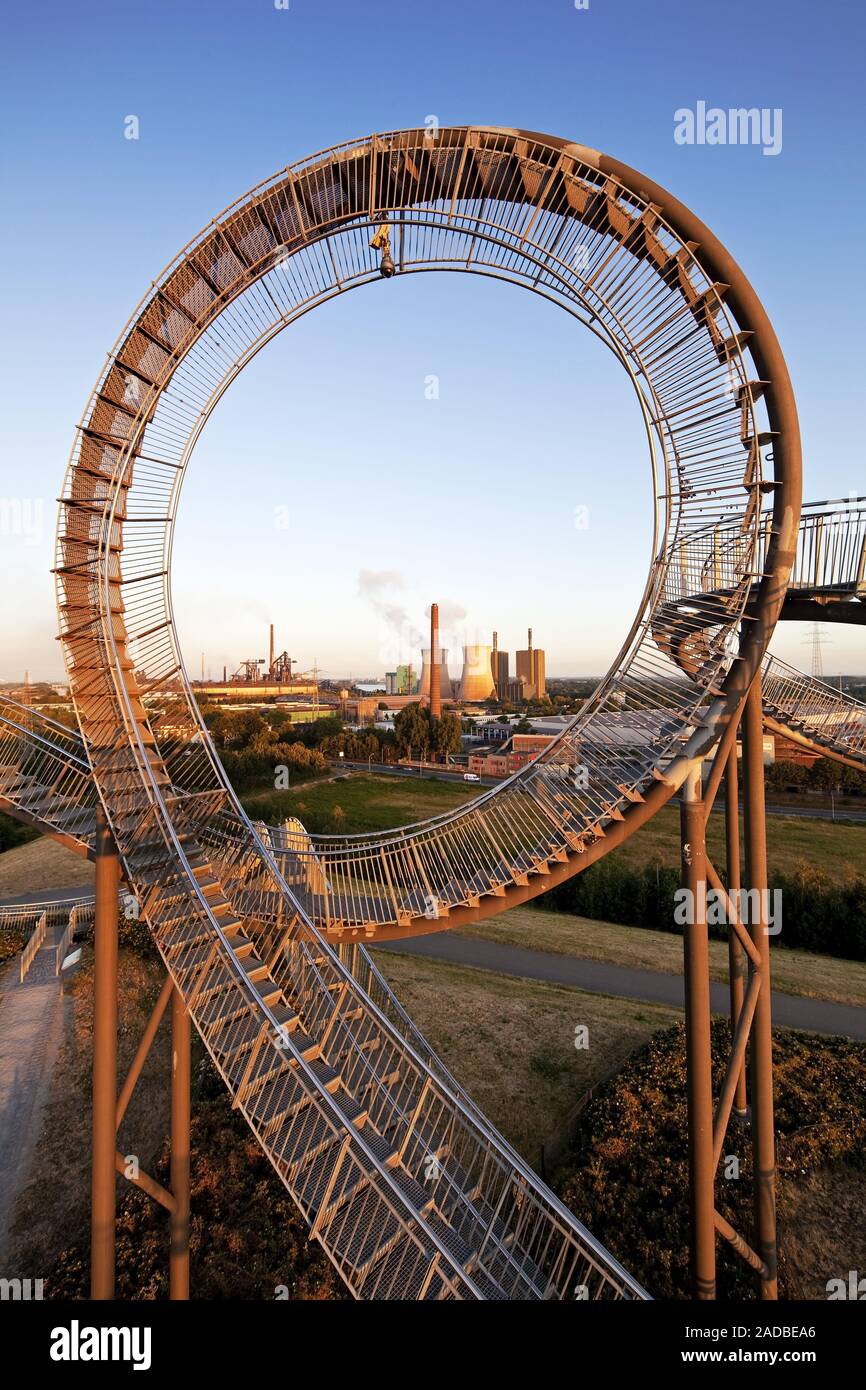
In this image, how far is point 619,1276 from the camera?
650 cm

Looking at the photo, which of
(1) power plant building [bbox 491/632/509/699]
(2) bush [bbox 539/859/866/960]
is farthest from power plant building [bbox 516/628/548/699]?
(2) bush [bbox 539/859/866/960]

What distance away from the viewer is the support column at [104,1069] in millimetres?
6719

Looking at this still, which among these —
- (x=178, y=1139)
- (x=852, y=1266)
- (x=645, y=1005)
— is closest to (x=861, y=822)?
(x=645, y=1005)

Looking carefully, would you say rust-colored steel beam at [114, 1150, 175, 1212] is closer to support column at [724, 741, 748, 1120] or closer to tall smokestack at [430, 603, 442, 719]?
support column at [724, 741, 748, 1120]

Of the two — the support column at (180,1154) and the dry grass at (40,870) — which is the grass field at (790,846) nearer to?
the dry grass at (40,870)

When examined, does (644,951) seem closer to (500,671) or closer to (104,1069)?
(104,1069)

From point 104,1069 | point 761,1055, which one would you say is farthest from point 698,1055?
point 104,1069

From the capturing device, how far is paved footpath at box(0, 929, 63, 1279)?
11258mm

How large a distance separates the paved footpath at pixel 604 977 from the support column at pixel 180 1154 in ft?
33.5

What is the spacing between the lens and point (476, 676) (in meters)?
91.1

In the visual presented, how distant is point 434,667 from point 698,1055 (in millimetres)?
55609

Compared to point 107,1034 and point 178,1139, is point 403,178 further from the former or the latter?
point 178,1139

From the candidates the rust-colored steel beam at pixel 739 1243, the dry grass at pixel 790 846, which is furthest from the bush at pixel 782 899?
the rust-colored steel beam at pixel 739 1243
